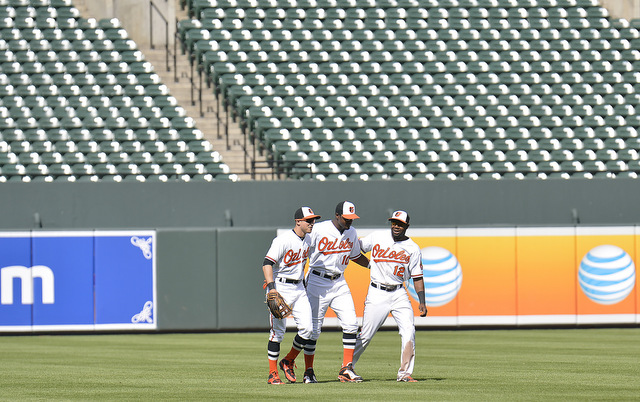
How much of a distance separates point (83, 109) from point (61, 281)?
507 centimetres

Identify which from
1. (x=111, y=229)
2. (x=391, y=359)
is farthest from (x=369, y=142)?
(x=391, y=359)

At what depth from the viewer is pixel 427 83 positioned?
2367 centimetres

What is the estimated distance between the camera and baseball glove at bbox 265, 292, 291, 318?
34.6ft

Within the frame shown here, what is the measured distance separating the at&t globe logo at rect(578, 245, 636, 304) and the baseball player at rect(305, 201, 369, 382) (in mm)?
9701

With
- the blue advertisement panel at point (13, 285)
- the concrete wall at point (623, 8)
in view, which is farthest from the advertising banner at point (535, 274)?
the concrete wall at point (623, 8)

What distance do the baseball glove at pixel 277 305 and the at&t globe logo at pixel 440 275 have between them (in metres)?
9.07

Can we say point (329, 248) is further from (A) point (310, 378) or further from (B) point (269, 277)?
(A) point (310, 378)

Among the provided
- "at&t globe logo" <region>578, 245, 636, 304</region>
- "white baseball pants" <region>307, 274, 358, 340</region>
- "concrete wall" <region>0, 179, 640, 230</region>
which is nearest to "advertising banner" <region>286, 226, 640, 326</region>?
"at&t globe logo" <region>578, 245, 636, 304</region>

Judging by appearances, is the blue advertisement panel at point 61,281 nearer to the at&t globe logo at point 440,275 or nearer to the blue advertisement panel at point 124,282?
the blue advertisement panel at point 124,282

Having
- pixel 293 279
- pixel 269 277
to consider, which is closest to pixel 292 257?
pixel 293 279

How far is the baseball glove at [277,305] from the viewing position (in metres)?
10.5

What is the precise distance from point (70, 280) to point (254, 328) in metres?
3.53

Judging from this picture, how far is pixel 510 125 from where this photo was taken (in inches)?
907

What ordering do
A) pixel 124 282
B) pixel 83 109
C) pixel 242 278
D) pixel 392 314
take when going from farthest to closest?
pixel 83 109, pixel 242 278, pixel 124 282, pixel 392 314
